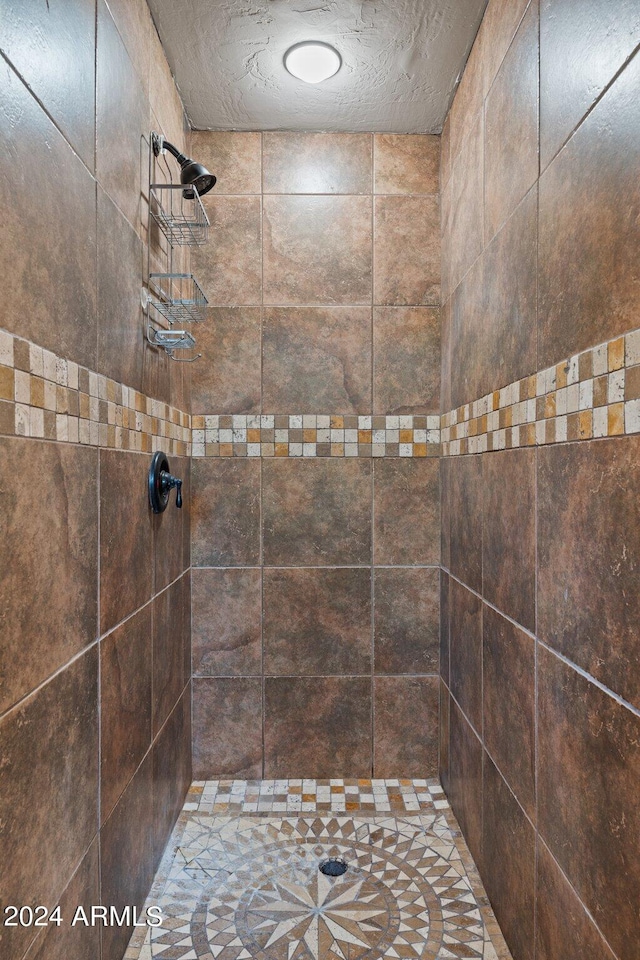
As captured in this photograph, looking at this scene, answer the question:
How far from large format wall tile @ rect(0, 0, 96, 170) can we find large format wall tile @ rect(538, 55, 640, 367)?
0.93 m

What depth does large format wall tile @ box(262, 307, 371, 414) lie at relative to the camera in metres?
2.24

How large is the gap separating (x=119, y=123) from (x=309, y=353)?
1.02m

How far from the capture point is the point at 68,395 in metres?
1.11

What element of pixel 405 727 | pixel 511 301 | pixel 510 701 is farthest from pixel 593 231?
pixel 405 727

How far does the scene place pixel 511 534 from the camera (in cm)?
142

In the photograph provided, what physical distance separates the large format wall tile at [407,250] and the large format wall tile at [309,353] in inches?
5.6

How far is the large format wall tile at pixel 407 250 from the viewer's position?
7.39 feet

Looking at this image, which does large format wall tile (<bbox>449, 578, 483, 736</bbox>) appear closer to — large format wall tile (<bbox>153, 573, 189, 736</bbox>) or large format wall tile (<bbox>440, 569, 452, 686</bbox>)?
large format wall tile (<bbox>440, 569, 452, 686</bbox>)

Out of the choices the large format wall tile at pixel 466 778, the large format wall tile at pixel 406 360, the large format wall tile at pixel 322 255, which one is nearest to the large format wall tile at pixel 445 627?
the large format wall tile at pixel 466 778

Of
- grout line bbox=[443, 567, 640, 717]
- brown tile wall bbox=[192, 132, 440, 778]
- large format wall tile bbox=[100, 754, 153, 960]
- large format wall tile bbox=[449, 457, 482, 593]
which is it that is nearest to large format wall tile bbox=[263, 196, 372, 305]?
brown tile wall bbox=[192, 132, 440, 778]

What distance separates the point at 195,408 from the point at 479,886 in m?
1.80

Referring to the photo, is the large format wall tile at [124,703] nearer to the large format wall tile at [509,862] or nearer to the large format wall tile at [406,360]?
the large format wall tile at [509,862]

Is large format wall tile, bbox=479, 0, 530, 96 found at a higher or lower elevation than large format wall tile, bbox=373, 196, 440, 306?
higher

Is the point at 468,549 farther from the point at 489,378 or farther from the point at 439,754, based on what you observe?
the point at 439,754
